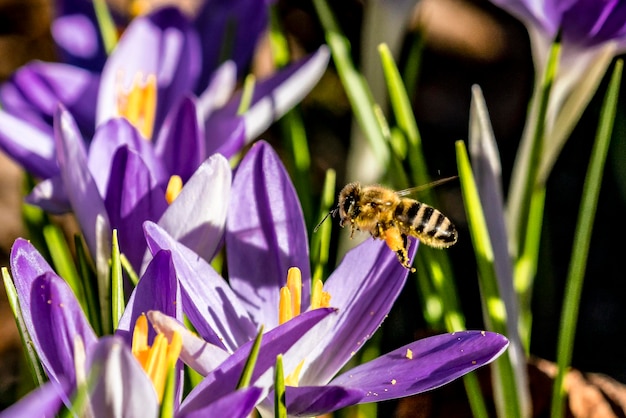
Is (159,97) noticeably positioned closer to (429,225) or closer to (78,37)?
(78,37)

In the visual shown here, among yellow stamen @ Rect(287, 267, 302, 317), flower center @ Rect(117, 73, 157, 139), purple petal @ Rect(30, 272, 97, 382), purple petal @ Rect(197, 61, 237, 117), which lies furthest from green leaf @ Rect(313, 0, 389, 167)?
purple petal @ Rect(30, 272, 97, 382)

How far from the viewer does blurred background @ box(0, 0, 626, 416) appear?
1630mm

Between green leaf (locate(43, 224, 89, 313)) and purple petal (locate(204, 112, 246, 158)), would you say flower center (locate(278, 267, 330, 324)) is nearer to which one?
purple petal (locate(204, 112, 246, 158))

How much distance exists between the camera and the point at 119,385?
0.70 meters

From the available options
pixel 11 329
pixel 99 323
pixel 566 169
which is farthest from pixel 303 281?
pixel 566 169

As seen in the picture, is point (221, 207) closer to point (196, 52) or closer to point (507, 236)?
point (507, 236)

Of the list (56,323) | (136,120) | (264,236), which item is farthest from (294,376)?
(136,120)

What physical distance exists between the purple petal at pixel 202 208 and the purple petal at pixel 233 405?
0.94 ft

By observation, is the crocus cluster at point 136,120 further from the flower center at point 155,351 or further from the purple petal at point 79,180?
the flower center at point 155,351

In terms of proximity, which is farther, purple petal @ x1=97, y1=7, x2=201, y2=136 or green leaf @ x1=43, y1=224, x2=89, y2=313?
purple petal @ x1=97, y1=7, x2=201, y2=136

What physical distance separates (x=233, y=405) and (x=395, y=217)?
478 millimetres

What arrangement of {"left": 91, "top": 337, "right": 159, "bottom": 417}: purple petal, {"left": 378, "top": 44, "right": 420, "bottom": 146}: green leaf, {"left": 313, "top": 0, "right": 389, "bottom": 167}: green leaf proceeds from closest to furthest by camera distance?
{"left": 91, "top": 337, "right": 159, "bottom": 417}: purple petal, {"left": 378, "top": 44, "right": 420, "bottom": 146}: green leaf, {"left": 313, "top": 0, "right": 389, "bottom": 167}: green leaf

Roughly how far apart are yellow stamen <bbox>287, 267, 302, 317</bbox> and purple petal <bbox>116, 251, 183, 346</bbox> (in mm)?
170

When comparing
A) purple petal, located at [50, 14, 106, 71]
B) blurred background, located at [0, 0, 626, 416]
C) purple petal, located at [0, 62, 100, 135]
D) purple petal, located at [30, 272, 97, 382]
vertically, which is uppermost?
purple petal, located at [50, 14, 106, 71]
